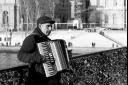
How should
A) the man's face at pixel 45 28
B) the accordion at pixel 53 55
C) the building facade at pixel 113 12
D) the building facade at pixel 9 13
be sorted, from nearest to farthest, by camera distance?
the accordion at pixel 53 55, the man's face at pixel 45 28, the building facade at pixel 9 13, the building facade at pixel 113 12

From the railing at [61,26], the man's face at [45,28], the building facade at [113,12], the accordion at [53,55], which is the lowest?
the railing at [61,26]

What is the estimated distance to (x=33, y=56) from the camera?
5.75m

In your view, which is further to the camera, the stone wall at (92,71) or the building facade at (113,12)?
the building facade at (113,12)

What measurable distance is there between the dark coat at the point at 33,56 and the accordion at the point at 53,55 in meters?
0.10

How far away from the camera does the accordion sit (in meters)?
5.71

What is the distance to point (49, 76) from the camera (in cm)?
581

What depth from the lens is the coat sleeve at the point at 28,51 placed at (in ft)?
18.9

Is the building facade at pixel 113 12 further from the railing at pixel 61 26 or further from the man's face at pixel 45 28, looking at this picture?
the man's face at pixel 45 28

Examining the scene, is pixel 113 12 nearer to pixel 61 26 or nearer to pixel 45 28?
pixel 61 26

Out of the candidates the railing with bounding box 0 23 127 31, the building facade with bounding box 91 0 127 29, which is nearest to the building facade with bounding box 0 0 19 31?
the railing with bounding box 0 23 127 31

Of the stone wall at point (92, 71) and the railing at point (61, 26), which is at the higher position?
the stone wall at point (92, 71)

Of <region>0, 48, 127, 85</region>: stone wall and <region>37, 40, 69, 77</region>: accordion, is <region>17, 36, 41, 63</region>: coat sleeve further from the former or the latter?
<region>0, 48, 127, 85</region>: stone wall

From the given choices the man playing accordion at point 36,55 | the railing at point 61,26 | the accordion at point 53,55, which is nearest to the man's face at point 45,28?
the man playing accordion at point 36,55

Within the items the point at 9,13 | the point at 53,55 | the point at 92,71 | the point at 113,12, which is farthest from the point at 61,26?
the point at 53,55
